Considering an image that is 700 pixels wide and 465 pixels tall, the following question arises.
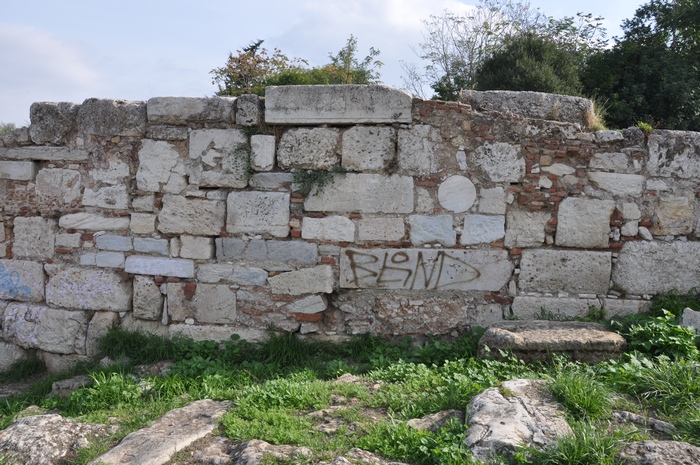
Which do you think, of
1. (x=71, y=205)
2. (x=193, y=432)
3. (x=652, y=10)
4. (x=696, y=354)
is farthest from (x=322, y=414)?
(x=652, y=10)

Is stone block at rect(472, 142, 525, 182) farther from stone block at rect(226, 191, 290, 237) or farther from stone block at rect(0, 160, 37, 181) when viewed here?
stone block at rect(0, 160, 37, 181)

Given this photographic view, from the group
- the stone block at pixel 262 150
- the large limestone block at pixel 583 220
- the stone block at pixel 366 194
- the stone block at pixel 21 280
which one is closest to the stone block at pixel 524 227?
the large limestone block at pixel 583 220

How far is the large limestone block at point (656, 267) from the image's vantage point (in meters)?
4.98

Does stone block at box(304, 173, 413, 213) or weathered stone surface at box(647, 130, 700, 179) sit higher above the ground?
weathered stone surface at box(647, 130, 700, 179)

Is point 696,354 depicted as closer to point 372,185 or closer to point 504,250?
point 504,250

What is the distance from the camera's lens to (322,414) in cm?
366

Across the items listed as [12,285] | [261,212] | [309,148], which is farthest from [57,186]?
[309,148]

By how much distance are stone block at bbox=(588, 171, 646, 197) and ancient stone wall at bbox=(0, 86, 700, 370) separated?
0.01 m

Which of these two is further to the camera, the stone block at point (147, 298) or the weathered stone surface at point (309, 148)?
the stone block at point (147, 298)

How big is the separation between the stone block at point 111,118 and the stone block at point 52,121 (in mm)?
107

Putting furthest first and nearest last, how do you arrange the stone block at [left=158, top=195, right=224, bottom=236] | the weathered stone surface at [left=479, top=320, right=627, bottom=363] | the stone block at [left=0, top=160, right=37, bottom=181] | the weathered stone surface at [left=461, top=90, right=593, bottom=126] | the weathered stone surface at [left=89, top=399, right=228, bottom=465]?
the stone block at [left=0, top=160, right=37, bottom=181]
the weathered stone surface at [left=461, top=90, right=593, bottom=126]
the stone block at [left=158, top=195, right=224, bottom=236]
the weathered stone surface at [left=479, top=320, right=627, bottom=363]
the weathered stone surface at [left=89, top=399, right=228, bottom=465]

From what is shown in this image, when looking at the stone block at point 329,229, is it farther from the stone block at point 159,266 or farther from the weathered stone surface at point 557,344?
the weathered stone surface at point 557,344

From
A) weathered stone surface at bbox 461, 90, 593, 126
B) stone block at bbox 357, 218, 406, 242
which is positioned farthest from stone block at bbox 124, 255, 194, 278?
weathered stone surface at bbox 461, 90, 593, 126

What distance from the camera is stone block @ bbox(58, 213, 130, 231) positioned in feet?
17.4
